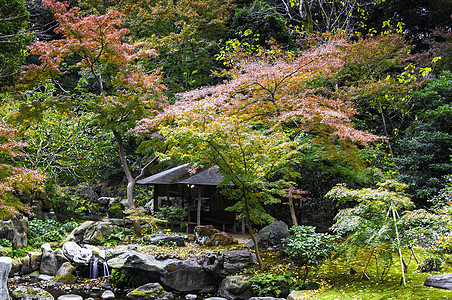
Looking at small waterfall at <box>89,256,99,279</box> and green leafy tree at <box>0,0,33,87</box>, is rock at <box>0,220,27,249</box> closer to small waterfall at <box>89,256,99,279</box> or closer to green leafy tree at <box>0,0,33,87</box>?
small waterfall at <box>89,256,99,279</box>

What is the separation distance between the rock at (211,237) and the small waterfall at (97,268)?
2700mm

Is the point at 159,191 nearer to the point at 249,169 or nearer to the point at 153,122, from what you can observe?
the point at 153,122

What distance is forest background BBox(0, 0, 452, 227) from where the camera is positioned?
262 inches

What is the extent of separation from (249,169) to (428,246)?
134 inches

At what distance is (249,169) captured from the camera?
636 cm

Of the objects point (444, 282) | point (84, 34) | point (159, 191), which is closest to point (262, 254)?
point (444, 282)

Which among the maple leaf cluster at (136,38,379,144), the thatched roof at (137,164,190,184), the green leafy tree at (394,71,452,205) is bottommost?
the thatched roof at (137,164,190,184)

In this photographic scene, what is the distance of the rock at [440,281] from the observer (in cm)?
407

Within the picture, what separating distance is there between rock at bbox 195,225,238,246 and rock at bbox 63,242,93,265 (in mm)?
3095

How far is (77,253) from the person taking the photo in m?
7.80

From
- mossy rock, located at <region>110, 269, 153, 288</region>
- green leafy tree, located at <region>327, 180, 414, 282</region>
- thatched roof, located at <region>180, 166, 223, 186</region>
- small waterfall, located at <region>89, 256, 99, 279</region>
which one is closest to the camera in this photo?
green leafy tree, located at <region>327, 180, 414, 282</region>

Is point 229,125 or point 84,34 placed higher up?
point 84,34

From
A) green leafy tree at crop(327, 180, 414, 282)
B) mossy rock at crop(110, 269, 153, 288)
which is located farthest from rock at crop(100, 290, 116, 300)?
green leafy tree at crop(327, 180, 414, 282)

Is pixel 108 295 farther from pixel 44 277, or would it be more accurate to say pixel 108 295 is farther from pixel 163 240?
pixel 163 240
